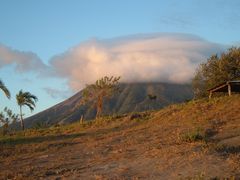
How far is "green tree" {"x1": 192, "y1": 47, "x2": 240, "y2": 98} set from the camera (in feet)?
165

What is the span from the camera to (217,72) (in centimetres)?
5122

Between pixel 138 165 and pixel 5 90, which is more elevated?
pixel 5 90

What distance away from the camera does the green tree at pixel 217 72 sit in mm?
50219

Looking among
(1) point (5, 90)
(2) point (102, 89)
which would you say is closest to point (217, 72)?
(2) point (102, 89)

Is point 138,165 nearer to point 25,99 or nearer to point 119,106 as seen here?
point 25,99

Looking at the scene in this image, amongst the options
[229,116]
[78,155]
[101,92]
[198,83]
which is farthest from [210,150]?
[198,83]

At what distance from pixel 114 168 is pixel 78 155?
199 inches

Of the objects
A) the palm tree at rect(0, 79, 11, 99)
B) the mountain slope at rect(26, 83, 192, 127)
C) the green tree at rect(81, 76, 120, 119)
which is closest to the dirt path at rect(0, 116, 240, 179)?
the palm tree at rect(0, 79, 11, 99)

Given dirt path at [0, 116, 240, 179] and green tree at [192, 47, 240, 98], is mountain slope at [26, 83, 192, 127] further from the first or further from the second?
dirt path at [0, 116, 240, 179]

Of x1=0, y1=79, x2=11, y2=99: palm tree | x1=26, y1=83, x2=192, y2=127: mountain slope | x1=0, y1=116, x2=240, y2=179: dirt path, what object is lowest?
x1=0, y1=116, x2=240, y2=179: dirt path

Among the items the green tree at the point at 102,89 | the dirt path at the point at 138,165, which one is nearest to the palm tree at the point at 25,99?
the green tree at the point at 102,89

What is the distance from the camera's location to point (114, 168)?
11.7 metres

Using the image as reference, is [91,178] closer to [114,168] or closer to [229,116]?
[114,168]

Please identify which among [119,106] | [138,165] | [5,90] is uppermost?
[119,106]
